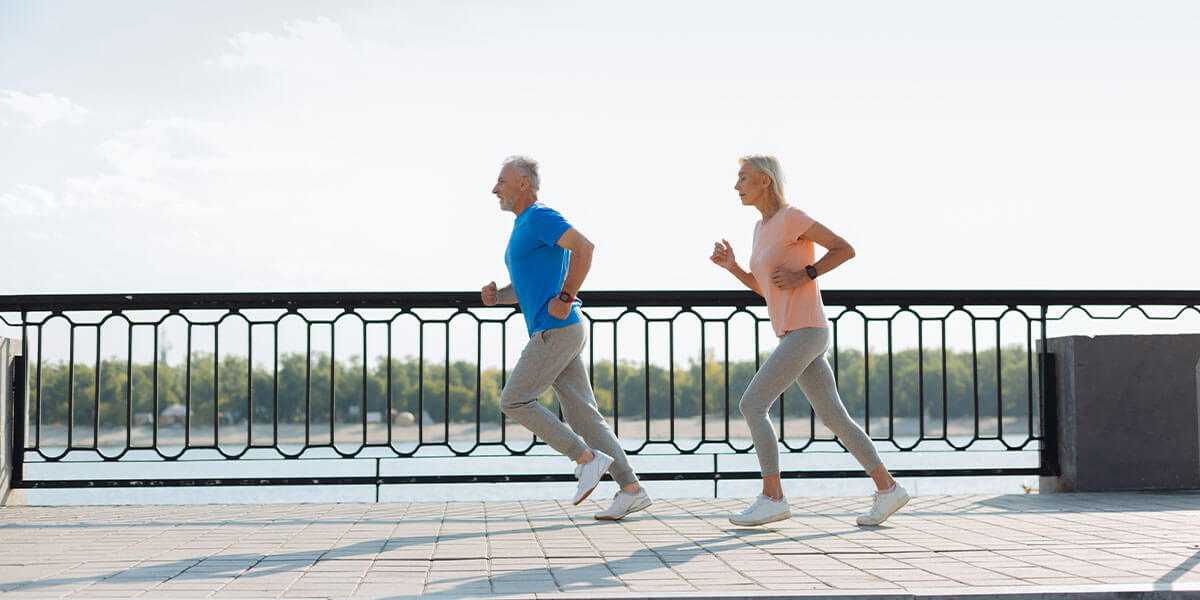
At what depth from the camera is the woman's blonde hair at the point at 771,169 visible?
17.6 feet

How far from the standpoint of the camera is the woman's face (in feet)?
17.6

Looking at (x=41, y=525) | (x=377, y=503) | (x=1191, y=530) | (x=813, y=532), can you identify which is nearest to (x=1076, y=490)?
(x=1191, y=530)

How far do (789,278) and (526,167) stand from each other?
4.70ft

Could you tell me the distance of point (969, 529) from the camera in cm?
514

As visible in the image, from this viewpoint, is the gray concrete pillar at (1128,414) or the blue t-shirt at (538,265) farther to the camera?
the gray concrete pillar at (1128,414)

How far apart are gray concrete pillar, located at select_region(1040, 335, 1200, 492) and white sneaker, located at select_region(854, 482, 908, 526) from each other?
7.48ft

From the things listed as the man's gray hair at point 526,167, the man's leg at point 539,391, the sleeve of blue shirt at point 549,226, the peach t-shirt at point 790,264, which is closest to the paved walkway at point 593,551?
the man's leg at point 539,391

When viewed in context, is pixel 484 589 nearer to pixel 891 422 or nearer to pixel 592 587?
pixel 592 587

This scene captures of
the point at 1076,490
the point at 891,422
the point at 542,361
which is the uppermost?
the point at 542,361

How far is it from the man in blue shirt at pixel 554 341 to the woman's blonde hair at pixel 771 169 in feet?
2.99

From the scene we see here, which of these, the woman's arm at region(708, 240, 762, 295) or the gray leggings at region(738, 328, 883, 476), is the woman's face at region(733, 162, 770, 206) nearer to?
the woman's arm at region(708, 240, 762, 295)

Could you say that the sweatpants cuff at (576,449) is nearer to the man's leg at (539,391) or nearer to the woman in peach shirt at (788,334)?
the man's leg at (539,391)

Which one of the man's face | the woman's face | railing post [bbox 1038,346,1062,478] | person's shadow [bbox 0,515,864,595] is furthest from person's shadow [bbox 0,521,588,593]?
railing post [bbox 1038,346,1062,478]

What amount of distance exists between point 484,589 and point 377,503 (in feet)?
9.94
